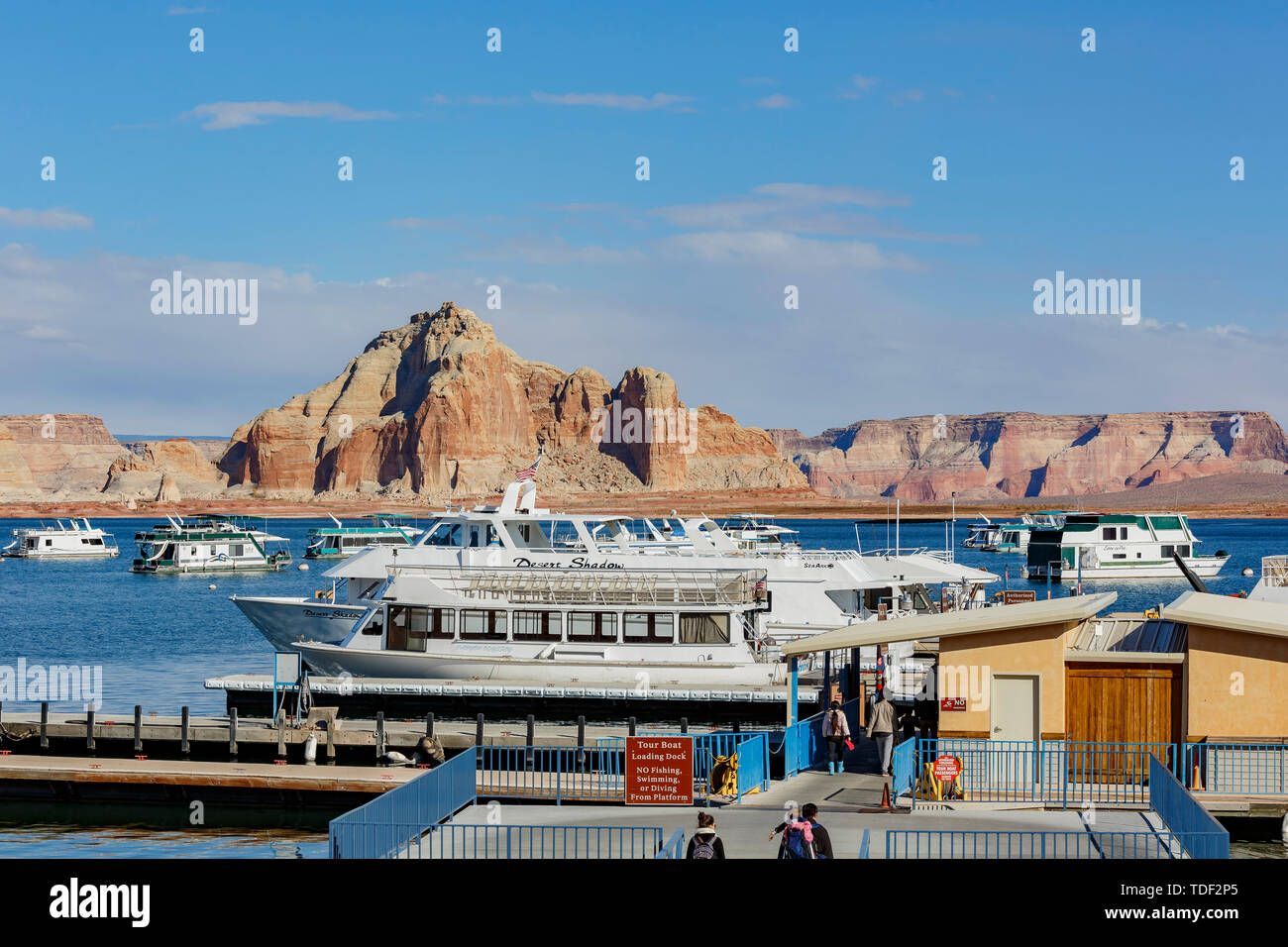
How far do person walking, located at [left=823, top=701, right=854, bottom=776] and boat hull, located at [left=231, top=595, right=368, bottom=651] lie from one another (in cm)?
1748

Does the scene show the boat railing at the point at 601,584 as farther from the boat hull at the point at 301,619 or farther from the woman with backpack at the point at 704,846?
the woman with backpack at the point at 704,846

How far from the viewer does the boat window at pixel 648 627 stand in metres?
34.2

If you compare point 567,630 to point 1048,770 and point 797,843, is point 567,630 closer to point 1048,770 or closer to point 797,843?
point 1048,770

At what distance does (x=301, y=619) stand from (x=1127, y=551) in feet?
225

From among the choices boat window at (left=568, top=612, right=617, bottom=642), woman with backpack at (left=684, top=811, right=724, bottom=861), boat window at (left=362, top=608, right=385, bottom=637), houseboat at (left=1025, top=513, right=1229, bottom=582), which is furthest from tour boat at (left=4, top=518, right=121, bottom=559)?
woman with backpack at (left=684, top=811, right=724, bottom=861)

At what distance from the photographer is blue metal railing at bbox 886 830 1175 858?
1652 centimetres

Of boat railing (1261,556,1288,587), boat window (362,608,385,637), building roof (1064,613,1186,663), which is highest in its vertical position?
boat railing (1261,556,1288,587)

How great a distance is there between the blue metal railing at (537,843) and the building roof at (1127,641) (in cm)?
777

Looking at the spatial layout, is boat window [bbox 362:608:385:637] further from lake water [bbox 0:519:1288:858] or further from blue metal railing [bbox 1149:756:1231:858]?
blue metal railing [bbox 1149:756:1231:858]

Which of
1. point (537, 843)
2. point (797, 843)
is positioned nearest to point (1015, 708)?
point (797, 843)

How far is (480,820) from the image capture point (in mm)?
19719

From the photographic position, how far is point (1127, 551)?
94.6 meters
